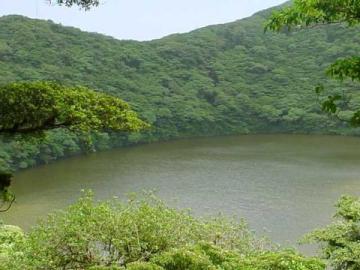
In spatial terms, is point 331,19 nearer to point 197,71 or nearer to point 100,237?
point 100,237

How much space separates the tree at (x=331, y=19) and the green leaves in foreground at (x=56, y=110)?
216cm

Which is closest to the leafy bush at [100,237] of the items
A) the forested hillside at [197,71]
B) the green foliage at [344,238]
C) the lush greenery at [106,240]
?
the lush greenery at [106,240]

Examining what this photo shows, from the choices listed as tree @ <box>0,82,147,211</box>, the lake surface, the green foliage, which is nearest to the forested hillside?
the lake surface

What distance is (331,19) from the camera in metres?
3.96

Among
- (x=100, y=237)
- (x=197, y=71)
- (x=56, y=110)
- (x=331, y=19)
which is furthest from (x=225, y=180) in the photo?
(x=197, y=71)

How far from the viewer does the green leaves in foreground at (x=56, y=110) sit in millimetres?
5203

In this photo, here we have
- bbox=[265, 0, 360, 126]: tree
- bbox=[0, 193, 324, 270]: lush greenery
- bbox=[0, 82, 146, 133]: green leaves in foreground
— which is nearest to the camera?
bbox=[265, 0, 360, 126]: tree

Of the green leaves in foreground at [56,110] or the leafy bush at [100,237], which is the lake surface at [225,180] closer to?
the leafy bush at [100,237]

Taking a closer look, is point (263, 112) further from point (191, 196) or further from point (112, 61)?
point (191, 196)

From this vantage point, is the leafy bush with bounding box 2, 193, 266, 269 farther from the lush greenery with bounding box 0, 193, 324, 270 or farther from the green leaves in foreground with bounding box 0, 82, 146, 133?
the green leaves in foreground with bounding box 0, 82, 146, 133

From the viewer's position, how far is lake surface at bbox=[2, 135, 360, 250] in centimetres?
2928

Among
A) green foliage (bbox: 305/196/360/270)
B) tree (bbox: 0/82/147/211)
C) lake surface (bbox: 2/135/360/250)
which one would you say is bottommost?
lake surface (bbox: 2/135/360/250)

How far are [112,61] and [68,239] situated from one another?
69.8m

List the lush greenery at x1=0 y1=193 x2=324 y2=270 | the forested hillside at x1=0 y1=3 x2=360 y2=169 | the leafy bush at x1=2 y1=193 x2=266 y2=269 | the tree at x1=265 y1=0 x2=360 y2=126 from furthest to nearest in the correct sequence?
the forested hillside at x1=0 y1=3 x2=360 y2=169 < the leafy bush at x1=2 y1=193 x2=266 y2=269 < the lush greenery at x1=0 y1=193 x2=324 y2=270 < the tree at x1=265 y1=0 x2=360 y2=126
